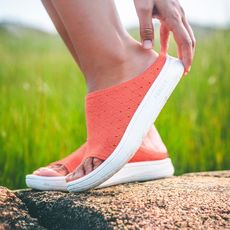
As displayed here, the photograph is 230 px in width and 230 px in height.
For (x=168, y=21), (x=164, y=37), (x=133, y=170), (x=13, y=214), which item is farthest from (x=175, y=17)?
(x=13, y=214)

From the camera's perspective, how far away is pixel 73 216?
1.30 meters

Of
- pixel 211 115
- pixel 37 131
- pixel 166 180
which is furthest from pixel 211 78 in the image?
pixel 166 180

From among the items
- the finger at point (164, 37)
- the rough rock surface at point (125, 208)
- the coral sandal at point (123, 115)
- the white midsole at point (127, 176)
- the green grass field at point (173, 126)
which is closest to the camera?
the rough rock surface at point (125, 208)

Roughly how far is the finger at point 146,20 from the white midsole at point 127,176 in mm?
372

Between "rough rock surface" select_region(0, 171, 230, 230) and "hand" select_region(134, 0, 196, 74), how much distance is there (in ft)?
1.37

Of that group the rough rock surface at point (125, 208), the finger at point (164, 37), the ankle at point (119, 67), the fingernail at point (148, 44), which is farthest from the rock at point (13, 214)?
the finger at point (164, 37)

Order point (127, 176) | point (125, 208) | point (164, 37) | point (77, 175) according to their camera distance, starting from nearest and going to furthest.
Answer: point (125, 208) → point (77, 175) → point (127, 176) → point (164, 37)

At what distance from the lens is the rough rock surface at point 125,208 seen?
1.23m

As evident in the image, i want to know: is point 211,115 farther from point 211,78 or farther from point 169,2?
point 169,2

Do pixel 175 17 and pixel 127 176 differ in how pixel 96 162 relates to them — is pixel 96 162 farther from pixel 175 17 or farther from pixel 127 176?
pixel 175 17

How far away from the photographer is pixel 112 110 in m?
1.54

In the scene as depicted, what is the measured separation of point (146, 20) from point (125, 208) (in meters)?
0.57

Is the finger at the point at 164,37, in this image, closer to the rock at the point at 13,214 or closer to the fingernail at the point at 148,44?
Answer: the fingernail at the point at 148,44

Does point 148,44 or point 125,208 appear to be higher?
point 148,44
